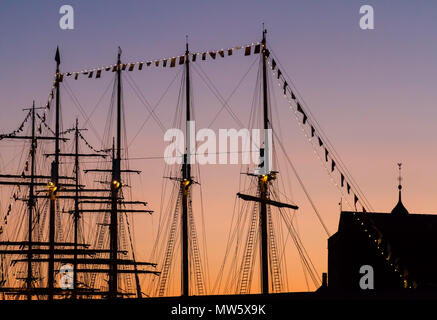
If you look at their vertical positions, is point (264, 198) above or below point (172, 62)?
below

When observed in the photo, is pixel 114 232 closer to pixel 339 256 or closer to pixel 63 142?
pixel 63 142

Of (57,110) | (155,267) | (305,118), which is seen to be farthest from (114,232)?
(305,118)

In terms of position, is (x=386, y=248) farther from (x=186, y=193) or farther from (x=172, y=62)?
(x=172, y=62)

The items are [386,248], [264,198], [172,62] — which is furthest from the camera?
[386,248]

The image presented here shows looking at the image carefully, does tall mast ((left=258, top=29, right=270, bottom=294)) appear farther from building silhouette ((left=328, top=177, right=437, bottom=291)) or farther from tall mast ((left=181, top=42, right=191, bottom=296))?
building silhouette ((left=328, top=177, right=437, bottom=291))

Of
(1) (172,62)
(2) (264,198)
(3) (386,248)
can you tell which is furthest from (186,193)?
(3) (386,248)

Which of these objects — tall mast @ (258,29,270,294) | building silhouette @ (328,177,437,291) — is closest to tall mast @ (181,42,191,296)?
tall mast @ (258,29,270,294)

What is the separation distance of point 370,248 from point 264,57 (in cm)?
4463

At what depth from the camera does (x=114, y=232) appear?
274ft

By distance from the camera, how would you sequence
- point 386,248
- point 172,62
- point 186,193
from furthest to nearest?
point 386,248
point 186,193
point 172,62

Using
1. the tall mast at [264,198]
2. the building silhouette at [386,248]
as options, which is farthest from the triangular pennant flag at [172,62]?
the building silhouette at [386,248]

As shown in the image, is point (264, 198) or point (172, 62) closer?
point (172, 62)

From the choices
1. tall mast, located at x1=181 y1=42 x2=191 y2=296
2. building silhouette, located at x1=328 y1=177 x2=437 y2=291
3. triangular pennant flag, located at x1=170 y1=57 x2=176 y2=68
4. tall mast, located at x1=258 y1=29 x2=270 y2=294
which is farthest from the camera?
building silhouette, located at x1=328 y1=177 x2=437 y2=291

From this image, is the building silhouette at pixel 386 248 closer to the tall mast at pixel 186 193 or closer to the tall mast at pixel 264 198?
the tall mast at pixel 186 193
